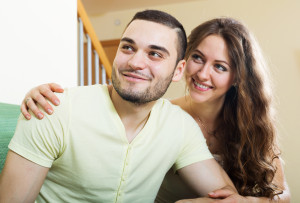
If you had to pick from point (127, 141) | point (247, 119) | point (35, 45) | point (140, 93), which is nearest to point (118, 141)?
point (127, 141)

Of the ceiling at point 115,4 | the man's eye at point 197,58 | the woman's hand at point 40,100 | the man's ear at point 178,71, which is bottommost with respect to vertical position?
the woman's hand at point 40,100

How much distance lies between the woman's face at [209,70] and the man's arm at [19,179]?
930 mm

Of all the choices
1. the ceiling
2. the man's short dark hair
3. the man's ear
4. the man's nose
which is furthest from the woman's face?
the ceiling

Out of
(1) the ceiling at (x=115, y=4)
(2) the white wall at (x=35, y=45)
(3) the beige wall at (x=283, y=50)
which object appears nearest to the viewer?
(2) the white wall at (x=35, y=45)

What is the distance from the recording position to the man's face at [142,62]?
110cm

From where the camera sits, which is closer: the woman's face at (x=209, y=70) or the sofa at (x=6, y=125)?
the sofa at (x=6, y=125)

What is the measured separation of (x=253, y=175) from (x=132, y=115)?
80cm

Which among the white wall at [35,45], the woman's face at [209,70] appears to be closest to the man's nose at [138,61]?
the woman's face at [209,70]

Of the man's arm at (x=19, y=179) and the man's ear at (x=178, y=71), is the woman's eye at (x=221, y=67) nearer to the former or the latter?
the man's ear at (x=178, y=71)

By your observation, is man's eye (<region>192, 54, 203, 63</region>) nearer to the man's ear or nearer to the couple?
the couple

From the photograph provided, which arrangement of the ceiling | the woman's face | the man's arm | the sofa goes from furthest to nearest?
the ceiling → the woman's face → the sofa → the man's arm

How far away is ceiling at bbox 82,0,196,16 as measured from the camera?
4618mm

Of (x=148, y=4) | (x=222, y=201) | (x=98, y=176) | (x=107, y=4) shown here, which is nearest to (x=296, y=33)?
(x=148, y=4)

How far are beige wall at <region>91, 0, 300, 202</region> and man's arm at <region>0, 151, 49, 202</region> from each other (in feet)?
11.4
